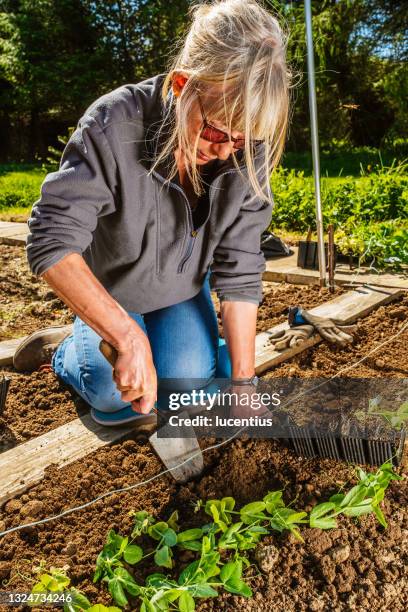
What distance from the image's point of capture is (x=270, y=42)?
1397 millimetres

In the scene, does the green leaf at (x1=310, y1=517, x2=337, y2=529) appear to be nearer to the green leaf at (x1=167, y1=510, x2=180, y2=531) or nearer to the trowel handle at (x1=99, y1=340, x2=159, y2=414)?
the green leaf at (x1=167, y1=510, x2=180, y2=531)

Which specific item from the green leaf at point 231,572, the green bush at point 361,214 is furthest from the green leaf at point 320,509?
the green bush at point 361,214

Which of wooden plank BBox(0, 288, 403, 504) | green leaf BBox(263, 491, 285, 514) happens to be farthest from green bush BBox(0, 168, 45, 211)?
green leaf BBox(263, 491, 285, 514)

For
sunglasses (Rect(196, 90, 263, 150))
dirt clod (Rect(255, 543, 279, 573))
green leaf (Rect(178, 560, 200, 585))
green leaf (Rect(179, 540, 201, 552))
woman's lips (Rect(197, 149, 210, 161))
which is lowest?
dirt clod (Rect(255, 543, 279, 573))

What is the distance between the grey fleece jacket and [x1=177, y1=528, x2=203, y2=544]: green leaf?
2.37 ft

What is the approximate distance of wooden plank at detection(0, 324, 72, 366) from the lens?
240cm

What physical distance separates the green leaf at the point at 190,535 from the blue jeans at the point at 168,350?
0.67 meters

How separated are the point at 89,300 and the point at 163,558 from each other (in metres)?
0.63

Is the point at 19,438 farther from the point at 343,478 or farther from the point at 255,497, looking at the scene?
the point at 343,478

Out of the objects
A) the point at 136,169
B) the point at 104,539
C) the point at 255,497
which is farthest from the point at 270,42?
the point at 104,539

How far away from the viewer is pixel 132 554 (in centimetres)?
128

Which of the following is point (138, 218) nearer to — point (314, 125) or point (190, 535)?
point (190, 535)

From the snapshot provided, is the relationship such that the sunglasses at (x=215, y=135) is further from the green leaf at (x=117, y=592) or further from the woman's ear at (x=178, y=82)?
the green leaf at (x=117, y=592)

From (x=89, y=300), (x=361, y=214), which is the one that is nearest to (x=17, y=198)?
(x=361, y=214)
